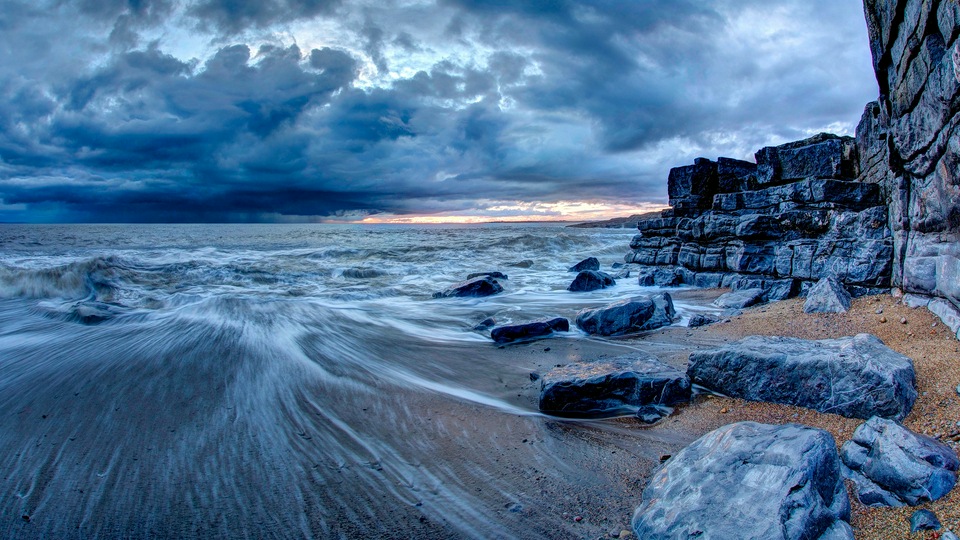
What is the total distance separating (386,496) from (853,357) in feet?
10.9

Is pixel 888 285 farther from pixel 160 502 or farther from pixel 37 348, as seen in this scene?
pixel 37 348

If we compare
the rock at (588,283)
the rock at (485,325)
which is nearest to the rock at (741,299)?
the rock at (588,283)

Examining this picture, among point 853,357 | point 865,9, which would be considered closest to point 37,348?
point 853,357

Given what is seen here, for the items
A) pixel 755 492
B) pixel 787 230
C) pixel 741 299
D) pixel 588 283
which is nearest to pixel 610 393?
pixel 755 492

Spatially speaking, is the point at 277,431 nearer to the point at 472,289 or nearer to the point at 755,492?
the point at 755,492

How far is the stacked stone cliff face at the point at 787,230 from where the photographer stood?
672 centimetres

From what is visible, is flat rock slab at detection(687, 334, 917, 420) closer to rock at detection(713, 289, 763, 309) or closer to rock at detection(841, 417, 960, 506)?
rock at detection(841, 417, 960, 506)

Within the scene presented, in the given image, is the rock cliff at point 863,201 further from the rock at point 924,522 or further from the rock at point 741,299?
the rock at point 924,522

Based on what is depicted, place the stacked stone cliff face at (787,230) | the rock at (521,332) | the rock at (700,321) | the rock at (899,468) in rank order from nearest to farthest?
the rock at (899,468) → the rock at (521,332) → the rock at (700,321) → the stacked stone cliff face at (787,230)

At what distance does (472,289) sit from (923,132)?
7679 mm

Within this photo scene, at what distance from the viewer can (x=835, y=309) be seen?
5672mm

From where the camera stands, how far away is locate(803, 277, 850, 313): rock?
5680 millimetres

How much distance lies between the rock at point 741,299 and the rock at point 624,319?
195 centimetres

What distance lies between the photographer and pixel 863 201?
7441 millimetres
